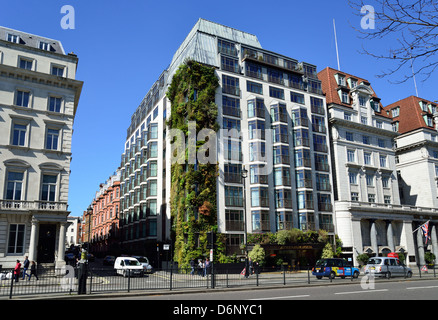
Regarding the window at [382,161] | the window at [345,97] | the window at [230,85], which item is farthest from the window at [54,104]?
the window at [382,161]

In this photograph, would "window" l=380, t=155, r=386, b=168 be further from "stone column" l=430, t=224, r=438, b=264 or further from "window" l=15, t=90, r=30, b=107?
"window" l=15, t=90, r=30, b=107

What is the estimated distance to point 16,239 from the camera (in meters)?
29.4

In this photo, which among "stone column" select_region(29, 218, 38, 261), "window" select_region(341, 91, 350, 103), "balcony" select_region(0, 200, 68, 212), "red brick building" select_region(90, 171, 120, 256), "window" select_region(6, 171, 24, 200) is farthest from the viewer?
"red brick building" select_region(90, 171, 120, 256)

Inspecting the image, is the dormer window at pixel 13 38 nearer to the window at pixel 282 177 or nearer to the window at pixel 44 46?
the window at pixel 44 46

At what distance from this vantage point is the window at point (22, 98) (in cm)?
3194

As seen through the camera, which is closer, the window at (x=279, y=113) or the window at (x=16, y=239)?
the window at (x=16, y=239)

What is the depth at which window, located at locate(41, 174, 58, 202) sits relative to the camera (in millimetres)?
31375

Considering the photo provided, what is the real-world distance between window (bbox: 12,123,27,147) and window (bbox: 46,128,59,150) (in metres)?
1.94

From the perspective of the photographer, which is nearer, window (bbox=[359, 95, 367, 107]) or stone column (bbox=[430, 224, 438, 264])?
stone column (bbox=[430, 224, 438, 264])

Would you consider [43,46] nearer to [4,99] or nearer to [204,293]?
[4,99]

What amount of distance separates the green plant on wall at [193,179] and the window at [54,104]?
14.4 m

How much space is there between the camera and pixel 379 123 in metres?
58.1

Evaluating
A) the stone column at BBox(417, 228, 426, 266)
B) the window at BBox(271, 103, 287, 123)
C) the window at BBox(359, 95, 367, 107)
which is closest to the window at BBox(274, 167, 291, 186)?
the window at BBox(271, 103, 287, 123)

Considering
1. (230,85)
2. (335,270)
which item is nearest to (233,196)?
(230,85)
